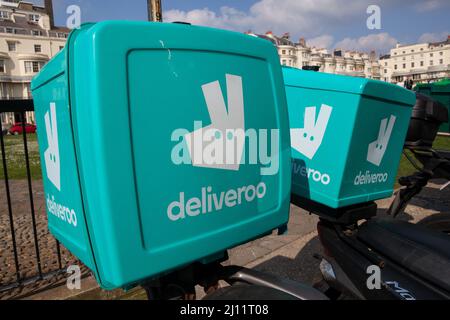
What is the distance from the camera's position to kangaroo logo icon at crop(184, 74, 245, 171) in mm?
1001

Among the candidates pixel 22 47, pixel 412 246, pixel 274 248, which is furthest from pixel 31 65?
pixel 412 246

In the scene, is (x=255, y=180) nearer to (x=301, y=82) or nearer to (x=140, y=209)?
(x=140, y=209)

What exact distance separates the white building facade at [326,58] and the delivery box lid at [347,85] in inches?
2692

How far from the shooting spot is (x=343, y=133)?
4.93ft

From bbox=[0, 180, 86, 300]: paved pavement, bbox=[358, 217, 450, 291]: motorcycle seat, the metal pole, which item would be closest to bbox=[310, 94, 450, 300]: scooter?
bbox=[358, 217, 450, 291]: motorcycle seat

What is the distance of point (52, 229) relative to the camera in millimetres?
1389

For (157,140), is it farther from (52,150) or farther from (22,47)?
(22,47)

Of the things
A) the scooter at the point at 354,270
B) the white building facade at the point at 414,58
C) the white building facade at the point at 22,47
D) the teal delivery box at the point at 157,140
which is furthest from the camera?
the white building facade at the point at 414,58

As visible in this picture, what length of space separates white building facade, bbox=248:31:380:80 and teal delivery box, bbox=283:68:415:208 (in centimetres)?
6842

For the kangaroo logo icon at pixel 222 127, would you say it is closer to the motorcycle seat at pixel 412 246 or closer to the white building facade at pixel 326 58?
the motorcycle seat at pixel 412 246

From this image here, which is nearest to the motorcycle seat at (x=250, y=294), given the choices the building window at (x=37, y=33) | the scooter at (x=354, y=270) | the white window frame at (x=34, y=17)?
the scooter at (x=354, y=270)

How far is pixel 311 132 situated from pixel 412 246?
71 centimetres

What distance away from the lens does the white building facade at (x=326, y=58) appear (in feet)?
251

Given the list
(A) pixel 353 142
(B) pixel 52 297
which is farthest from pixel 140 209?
(B) pixel 52 297
